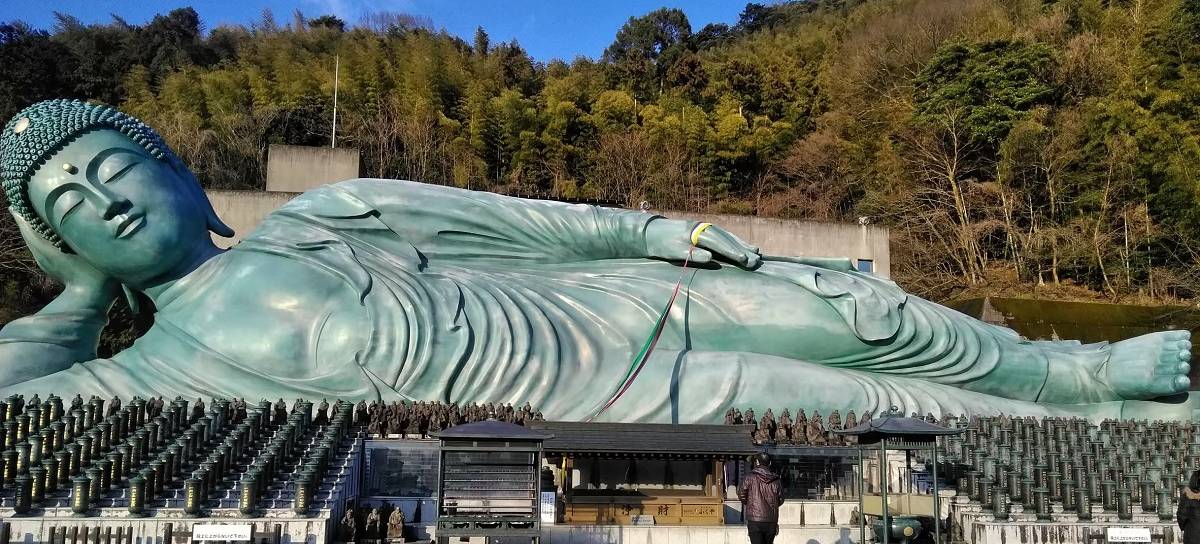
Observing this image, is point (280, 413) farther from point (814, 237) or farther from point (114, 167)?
point (814, 237)

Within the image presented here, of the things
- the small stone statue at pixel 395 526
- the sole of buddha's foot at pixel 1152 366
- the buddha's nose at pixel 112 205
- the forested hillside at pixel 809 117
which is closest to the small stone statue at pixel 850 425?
the sole of buddha's foot at pixel 1152 366

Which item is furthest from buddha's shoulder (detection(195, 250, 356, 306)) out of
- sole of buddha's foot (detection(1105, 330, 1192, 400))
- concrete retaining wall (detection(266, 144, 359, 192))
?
concrete retaining wall (detection(266, 144, 359, 192))

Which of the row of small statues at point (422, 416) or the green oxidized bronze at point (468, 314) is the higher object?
the green oxidized bronze at point (468, 314)

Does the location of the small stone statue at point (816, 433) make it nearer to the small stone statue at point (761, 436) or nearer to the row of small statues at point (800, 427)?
the row of small statues at point (800, 427)

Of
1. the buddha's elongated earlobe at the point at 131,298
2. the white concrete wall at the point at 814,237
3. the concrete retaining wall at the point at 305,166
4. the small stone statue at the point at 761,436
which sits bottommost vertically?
the small stone statue at the point at 761,436

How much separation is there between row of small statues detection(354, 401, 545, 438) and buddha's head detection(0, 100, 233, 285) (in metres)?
3.07

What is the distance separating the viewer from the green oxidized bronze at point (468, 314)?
10961 millimetres

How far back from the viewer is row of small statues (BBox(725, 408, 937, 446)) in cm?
983

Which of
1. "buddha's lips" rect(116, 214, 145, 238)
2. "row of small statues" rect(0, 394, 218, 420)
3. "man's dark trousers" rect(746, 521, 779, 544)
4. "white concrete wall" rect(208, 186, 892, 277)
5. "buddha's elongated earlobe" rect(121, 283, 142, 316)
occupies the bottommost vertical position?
"man's dark trousers" rect(746, 521, 779, 544)

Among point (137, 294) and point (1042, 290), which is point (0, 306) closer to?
point (137, 294)

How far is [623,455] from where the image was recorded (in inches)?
Result: 333

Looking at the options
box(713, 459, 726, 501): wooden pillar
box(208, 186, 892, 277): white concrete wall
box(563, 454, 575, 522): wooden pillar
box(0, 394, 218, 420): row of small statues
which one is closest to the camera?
box(563, 454, 575, 522): wooden pillar

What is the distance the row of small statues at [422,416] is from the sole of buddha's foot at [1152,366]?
689 centimetres

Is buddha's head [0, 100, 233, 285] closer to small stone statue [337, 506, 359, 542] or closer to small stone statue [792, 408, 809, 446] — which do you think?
small stone statue [337, 506, 359, 542]
